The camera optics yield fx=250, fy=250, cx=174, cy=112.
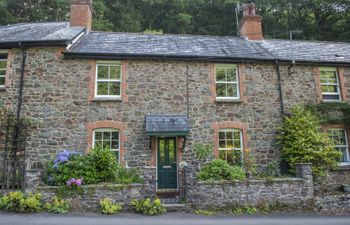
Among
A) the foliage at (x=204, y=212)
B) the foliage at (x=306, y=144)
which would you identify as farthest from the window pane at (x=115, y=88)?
the foliage at (x=306, y=144)

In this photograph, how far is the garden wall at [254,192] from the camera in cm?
888

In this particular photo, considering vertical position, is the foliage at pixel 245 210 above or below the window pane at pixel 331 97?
below

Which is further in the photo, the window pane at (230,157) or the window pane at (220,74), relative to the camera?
the window pane at (220,74)

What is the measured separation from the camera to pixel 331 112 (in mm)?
12773

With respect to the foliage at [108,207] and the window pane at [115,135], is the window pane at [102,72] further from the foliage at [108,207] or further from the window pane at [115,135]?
→ the foliage at [108,207]

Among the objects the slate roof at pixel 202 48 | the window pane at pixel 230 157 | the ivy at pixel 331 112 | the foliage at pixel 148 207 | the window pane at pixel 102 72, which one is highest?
the slate roof at pixel 202 48

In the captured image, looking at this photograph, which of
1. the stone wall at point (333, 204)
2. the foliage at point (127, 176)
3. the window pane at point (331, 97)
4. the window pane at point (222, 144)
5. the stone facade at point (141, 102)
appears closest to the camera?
the stone wall at point (333, 204)

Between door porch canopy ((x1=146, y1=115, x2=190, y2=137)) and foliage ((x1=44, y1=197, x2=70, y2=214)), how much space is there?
160 inches

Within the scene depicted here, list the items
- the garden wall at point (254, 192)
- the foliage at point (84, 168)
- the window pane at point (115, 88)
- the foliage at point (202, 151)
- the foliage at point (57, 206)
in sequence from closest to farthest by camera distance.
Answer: the foliage at point (57, 206), the garden wall at point (254, 192), the foliage at point (84, 168), the foliage at point (202, 151), the window pane at point (115, 88)

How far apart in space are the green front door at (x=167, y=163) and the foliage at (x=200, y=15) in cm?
1861

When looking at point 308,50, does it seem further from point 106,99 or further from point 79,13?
point 79,13

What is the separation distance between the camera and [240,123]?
12.1 m

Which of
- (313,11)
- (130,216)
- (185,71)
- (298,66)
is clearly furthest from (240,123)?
(313,11)

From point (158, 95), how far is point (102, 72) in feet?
9.70
